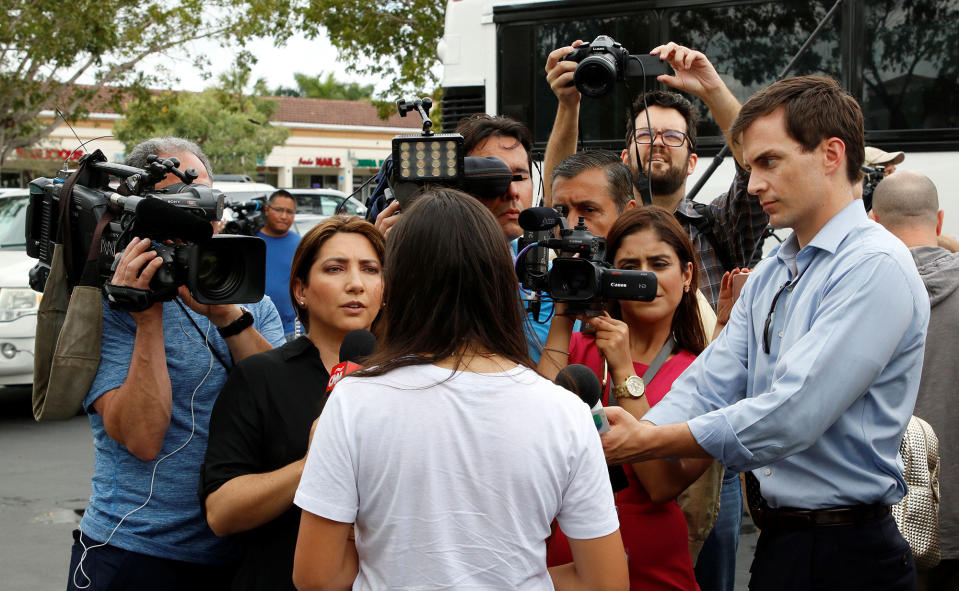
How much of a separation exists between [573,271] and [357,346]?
812mm

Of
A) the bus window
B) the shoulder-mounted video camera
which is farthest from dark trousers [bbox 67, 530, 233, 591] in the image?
the bus window

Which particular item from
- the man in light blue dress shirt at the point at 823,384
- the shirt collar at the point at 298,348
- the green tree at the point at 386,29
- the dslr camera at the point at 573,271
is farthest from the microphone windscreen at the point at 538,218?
Answer: the green tree at the point at 386,29

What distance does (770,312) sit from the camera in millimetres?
2682

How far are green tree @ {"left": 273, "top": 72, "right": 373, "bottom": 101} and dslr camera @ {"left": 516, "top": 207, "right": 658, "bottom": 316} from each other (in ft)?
232

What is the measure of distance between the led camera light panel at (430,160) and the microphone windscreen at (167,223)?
643 mm

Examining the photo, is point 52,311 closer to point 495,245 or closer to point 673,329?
point 495,245

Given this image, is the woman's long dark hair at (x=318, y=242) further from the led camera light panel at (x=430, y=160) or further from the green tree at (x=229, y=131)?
the green tree at (x=229, y=131)

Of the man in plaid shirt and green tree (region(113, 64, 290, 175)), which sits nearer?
the man in plaid shirt

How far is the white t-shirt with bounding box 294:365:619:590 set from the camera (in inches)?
73.7

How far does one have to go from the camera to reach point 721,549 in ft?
11.1

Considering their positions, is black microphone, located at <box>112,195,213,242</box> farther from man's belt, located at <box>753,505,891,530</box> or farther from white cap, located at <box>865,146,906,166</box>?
white cap, located at <box>865,146,906,166</box>

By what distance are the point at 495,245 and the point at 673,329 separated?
1.38 m

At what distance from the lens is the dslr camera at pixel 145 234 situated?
257 centimetres

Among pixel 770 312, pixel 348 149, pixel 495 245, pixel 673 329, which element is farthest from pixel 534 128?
pixel 348 149
